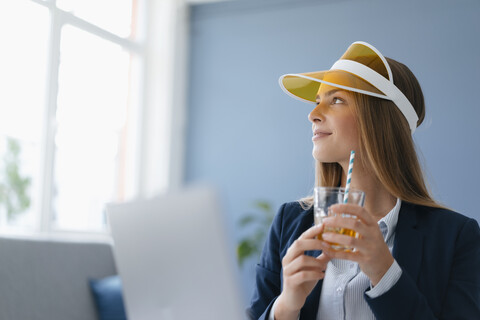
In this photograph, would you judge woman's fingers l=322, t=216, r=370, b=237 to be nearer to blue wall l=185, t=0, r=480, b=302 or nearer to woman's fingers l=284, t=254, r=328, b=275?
woman's fingers l=284, t=254, r=328, b=275

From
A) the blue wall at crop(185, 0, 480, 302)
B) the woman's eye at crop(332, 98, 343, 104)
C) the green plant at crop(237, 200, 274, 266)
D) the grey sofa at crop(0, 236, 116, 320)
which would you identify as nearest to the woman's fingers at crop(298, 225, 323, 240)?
the woman's eye at crop(332, 98, 343, 104)

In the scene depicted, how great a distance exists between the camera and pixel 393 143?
162 cm

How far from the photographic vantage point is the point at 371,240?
1.17 m

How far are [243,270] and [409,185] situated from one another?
352cm

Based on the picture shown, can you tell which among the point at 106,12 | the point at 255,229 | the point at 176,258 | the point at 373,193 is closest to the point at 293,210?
the point at 373,193

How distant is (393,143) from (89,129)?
3575mm

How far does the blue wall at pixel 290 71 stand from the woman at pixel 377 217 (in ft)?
7.69

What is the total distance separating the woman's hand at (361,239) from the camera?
1137 mm

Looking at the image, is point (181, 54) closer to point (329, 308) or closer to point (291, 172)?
point (291, 172)

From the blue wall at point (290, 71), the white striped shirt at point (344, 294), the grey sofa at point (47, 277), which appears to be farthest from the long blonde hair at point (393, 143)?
the blue wall at point (290, 71)

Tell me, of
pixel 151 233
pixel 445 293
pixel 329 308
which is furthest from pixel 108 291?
pixel 151 233

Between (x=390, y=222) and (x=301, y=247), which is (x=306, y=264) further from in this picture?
(x=390, y=222)

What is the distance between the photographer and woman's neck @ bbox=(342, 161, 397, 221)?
1.65 meters

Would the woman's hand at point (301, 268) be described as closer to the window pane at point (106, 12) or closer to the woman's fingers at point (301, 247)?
the woman's fingers at point (301, 247)
